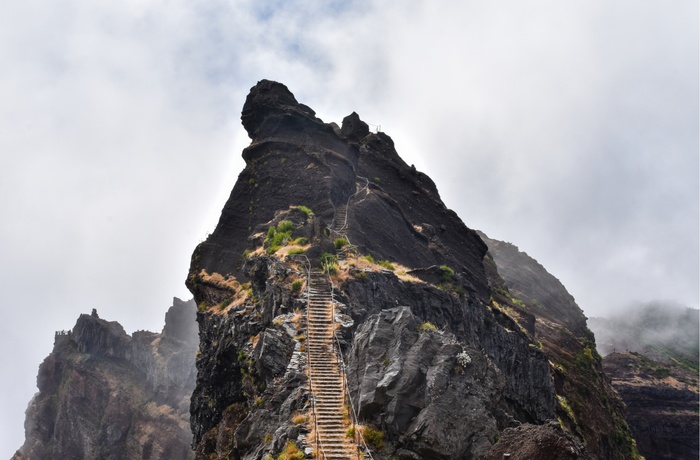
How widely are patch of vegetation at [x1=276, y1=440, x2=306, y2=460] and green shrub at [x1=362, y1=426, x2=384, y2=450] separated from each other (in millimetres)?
1953

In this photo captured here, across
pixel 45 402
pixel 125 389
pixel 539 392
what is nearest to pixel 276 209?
pixel 539 392

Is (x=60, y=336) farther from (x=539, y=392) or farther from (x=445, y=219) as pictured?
(x=539, y=392)

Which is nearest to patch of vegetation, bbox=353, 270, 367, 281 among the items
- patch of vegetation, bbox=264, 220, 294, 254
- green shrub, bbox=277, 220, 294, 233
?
patch of vegetation, bbox=264, 220, 294, 254

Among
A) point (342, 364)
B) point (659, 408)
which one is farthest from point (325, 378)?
point (659, 408)

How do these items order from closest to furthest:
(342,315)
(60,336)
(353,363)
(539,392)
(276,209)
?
(353,363), (342,315), (539,392), (276,209), (60,336)

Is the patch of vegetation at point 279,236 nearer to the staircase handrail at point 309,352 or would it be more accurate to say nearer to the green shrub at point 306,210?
the green shrub at point 306,210

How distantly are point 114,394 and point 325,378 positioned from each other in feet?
283

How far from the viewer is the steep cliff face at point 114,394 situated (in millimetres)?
86875

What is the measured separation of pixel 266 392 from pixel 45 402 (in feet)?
317

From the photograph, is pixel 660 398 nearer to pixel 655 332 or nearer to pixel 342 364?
pixel 655 332

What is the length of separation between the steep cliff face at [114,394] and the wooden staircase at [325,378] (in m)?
74.5

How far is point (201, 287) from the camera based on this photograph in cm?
3631

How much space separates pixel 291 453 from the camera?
15555mm

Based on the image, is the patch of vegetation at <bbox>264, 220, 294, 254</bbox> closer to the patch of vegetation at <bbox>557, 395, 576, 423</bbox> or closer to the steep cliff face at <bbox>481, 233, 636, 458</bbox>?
the steep cliff face at <bbox>481, 233, 636, 458</bbox>
